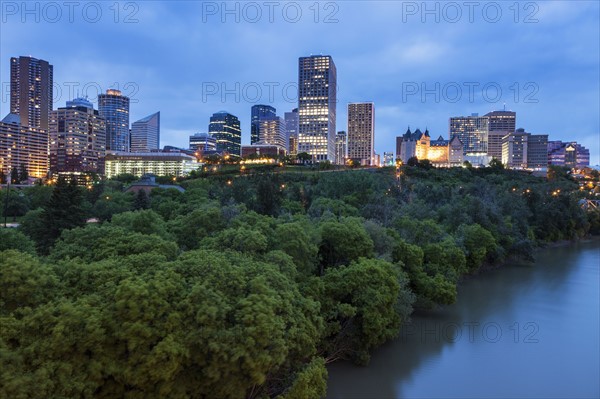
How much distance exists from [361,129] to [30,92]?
13295 centimetres

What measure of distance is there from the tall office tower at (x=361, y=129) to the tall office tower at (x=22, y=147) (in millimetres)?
111740

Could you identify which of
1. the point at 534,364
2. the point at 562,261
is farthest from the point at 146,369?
the point at 562,261

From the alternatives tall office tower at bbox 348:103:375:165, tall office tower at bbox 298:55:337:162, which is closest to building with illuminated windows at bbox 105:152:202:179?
tall office tower at bbox 298:55:337:162

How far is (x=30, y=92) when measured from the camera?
563ft

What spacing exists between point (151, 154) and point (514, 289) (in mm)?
119302

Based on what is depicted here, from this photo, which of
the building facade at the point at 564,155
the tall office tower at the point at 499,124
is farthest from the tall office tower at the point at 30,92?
the building facade at the point at 564,155

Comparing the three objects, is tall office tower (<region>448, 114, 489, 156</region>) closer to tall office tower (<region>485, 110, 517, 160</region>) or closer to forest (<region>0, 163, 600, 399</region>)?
tall office tower (<region>485, 110, 517, 160</region>)

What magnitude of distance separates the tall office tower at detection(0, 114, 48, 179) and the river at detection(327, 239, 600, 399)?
12640cm

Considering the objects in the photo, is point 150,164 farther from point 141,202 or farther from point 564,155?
point 564,155

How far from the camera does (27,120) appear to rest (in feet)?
556

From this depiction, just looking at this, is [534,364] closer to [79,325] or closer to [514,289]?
[514,289]

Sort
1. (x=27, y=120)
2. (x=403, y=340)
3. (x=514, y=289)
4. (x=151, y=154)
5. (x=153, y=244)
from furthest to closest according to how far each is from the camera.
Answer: (x=27, y=120) < (x=151, y=154) < (x=514, y=289) < (x=403, y=340) < (x=153, y=244)

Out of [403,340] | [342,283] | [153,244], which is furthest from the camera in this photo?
[403,340]

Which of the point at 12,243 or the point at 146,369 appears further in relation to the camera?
the point at 12,243
